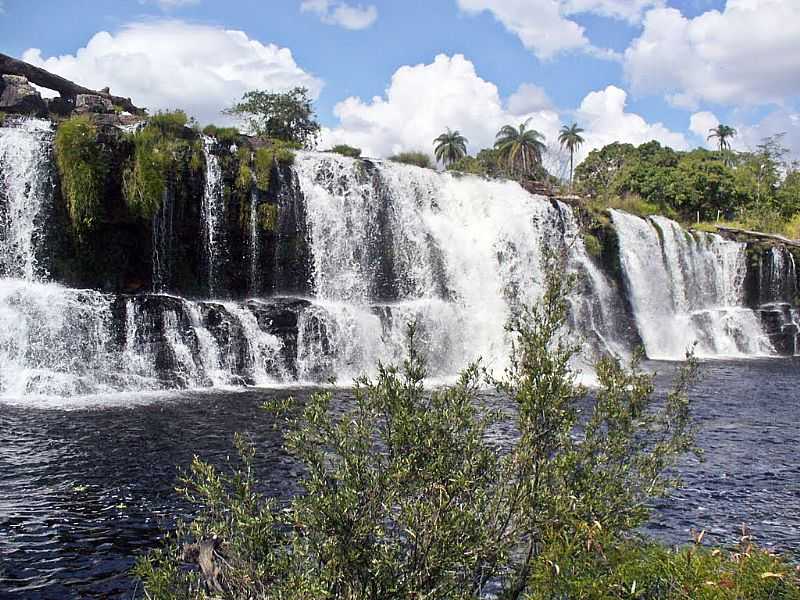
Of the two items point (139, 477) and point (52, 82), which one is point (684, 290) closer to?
point (52, 82)

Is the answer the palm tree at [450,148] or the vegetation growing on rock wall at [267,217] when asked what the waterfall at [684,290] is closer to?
the vegetation growing on rock wall at [267,217]

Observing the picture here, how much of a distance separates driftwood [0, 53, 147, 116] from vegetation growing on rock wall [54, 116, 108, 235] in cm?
633

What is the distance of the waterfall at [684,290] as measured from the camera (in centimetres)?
3306

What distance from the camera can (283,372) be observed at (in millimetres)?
20906

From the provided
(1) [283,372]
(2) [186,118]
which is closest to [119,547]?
(1) [283,372]

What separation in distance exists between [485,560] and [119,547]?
5.41 metres

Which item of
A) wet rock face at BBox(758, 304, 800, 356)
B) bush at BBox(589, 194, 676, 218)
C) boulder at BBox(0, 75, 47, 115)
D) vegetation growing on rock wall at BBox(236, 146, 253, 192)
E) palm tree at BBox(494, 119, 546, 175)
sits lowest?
wet rock face at BBox(758, 304, 800, 356)

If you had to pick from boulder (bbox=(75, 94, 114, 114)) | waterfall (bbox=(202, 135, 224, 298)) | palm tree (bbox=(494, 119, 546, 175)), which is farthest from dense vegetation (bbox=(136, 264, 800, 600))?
palm tree (bbox=(494, 119, 546, 175))

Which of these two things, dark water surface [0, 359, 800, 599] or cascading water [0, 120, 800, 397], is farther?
cascading water [0, 120, 800, 397]

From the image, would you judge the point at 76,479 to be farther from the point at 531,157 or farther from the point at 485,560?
the point at 531,157

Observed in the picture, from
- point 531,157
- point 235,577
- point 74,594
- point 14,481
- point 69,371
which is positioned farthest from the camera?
point 531,157

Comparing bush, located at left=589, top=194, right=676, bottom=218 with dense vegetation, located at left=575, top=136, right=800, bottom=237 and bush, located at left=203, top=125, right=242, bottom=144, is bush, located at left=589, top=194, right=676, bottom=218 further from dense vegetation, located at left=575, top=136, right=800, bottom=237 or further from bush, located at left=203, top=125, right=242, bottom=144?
bush, located at left=203, top=125, right=242, bottom=144

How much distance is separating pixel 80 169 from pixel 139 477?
12207mm

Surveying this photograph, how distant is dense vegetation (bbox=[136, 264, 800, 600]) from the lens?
15.0 ft
